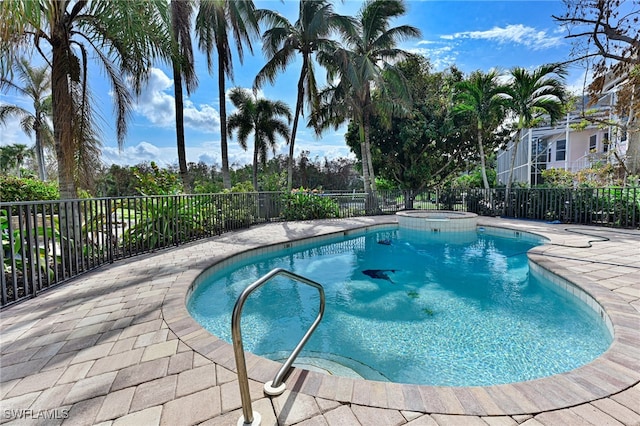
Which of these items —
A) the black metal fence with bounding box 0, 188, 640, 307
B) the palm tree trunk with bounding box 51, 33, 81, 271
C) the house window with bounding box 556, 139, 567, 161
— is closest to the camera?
the black metal fence with bounding box 0, 188, 640, 307

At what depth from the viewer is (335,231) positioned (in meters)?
8.85

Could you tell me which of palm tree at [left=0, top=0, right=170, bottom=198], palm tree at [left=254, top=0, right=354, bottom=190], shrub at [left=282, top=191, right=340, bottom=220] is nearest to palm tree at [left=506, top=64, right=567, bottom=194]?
palm tree at [left=254, top=0, right=354, bottom=190]

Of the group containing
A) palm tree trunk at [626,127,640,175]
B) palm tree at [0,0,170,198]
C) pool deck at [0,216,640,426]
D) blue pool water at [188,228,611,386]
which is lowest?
blue pool water at [188,228,611,386]

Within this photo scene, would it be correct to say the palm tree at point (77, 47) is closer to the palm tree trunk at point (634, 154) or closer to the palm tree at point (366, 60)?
the palm tree at point (366, 60)

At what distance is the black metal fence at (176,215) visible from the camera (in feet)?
11.5

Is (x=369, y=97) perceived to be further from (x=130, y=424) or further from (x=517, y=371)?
(x=130, y=424)

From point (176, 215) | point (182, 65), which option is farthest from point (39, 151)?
point (176, 215)

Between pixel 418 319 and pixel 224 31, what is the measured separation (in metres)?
10.6

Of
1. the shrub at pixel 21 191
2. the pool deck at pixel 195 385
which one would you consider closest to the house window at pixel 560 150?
the pool deck at pixel 195 385

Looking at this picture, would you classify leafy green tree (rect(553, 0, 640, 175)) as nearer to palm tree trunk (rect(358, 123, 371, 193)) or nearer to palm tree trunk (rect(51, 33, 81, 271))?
palm tree trunk (rect(358, 123, 371, 193))

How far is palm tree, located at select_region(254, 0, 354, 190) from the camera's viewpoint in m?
11.5

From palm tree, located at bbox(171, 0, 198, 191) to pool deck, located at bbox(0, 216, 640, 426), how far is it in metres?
6.83

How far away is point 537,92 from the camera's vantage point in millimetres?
10703

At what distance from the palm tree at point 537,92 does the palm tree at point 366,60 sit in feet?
13.1
